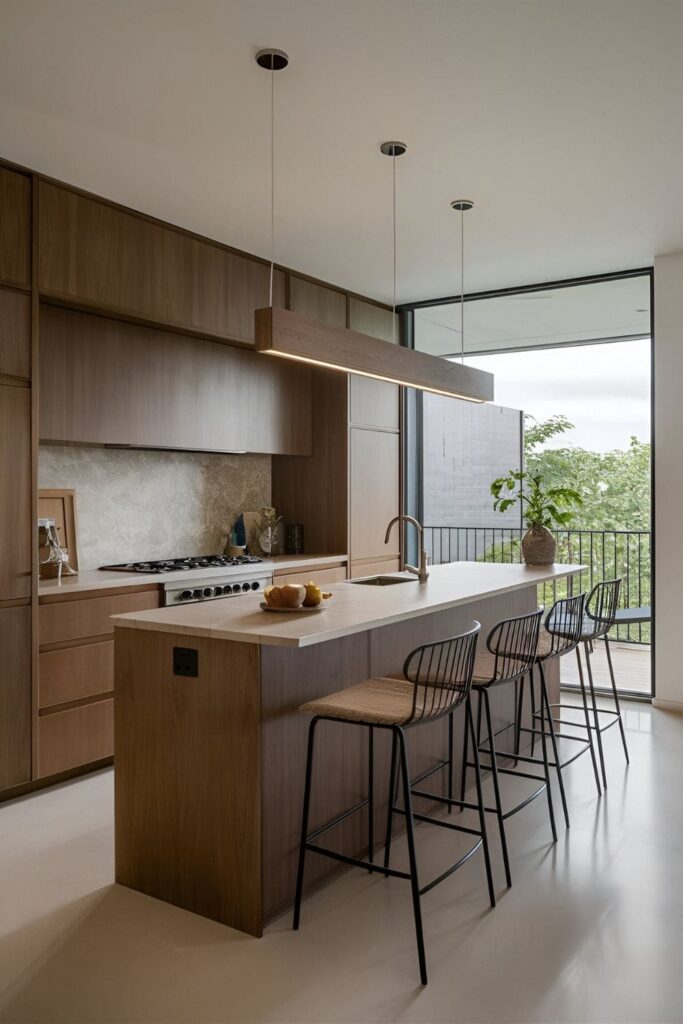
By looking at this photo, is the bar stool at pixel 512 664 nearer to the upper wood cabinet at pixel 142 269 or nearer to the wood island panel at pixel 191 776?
the wood island panel at pixel 191 776

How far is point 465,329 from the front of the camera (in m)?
6.05

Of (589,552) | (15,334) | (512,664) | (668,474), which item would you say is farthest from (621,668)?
(15,334)

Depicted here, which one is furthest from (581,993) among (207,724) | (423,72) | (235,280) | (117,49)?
(235,280)

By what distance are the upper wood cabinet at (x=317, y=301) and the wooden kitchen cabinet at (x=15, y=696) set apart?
2656mm

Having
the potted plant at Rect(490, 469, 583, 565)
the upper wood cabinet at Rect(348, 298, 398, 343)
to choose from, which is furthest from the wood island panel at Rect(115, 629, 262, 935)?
the upper wood cabinet at Rect(348, 298, 398, 343)

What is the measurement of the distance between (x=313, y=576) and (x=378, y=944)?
3.00 metres

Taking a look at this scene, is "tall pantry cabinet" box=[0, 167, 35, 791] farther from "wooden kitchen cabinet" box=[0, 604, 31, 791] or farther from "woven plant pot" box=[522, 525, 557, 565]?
"woven plant pot" box=[522, 525, 557, 565]

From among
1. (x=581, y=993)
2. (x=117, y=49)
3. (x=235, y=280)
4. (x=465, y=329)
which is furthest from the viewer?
(x=465, y=329)

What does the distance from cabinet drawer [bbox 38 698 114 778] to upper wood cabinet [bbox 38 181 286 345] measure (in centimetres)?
196

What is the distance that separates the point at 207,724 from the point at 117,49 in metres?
2.23

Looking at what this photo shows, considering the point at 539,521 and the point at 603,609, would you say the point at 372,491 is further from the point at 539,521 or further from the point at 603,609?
the point at 603,609

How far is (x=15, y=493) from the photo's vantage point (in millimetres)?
3494

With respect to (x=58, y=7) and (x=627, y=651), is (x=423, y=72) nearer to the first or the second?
(x=58, y=7)

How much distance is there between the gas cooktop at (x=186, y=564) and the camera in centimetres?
434
